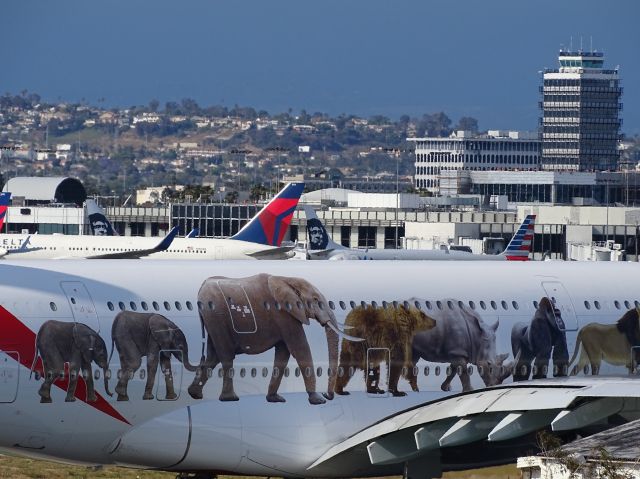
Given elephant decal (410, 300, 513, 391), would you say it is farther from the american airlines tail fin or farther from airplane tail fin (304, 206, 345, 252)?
the american airlines tail fin

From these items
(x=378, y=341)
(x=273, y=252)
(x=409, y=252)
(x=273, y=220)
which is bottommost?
(x=409, y=252)

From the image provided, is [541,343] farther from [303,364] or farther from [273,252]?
[273,252]

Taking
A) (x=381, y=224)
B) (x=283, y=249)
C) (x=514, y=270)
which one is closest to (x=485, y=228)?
(x=381, y=224)

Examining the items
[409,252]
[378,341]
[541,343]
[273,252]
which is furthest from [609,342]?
[409,252]

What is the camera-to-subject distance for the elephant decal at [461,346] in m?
28.2

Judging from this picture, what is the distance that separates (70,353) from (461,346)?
7.43 meters

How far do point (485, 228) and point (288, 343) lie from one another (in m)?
109

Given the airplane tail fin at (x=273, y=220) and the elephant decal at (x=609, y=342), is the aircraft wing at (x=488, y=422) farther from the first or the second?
the airplane tail fin at (x=273, y=220)

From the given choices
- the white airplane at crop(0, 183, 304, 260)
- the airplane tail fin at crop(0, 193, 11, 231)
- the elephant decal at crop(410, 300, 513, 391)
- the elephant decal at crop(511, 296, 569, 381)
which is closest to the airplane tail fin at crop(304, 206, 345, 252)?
the white airplane at crop(0, 183, 304, 260)

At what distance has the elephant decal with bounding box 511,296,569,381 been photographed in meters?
29.0

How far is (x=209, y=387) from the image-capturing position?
26062mm

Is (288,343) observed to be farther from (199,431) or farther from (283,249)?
(283,249)

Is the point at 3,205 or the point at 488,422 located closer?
the point at 488,422

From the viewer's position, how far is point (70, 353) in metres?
24.8
